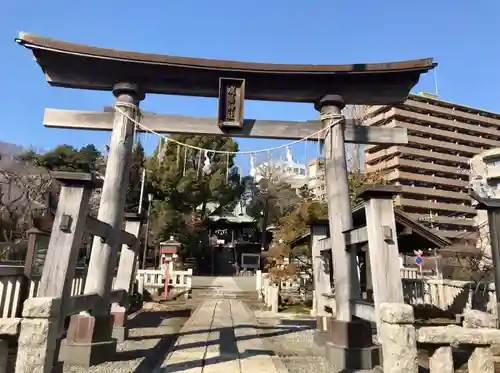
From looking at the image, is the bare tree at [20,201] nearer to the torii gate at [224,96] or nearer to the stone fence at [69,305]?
the torii gate at [224,96]

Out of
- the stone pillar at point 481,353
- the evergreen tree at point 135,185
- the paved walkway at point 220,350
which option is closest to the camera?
the stone pillar at point 481,353

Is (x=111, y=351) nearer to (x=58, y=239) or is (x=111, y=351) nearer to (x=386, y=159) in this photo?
(x=58, y=239)

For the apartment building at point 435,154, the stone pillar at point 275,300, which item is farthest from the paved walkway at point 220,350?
the apartment building at point 435,154

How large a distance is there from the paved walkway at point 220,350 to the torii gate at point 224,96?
130cm

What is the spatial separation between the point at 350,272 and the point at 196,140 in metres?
22.6

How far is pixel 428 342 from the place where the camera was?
3.50 m

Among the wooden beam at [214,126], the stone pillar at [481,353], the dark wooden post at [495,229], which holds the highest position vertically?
the wooden beam at [214,126]

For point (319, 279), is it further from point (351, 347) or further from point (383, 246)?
point (383, 246)

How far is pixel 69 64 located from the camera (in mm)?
6328

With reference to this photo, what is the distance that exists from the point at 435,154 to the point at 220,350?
182 feet

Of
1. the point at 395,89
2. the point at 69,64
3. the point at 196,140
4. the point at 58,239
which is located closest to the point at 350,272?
the point at 395,89

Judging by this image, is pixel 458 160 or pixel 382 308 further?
pixel 458 160

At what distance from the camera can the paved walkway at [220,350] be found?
16.3ft

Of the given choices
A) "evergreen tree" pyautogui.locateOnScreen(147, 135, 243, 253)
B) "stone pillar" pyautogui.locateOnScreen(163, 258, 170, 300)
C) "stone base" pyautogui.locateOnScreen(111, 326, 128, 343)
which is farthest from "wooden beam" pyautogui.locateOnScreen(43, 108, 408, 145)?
"evergreen tree" pyautogui.locateOnScreen(147, 135, 243, 253)
